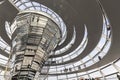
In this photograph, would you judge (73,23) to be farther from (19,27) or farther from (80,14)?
(19,27)

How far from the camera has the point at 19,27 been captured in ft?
45.9

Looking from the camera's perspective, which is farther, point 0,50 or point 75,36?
point 0,50

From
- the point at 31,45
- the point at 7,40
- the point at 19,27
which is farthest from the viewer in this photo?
the point at 7,40

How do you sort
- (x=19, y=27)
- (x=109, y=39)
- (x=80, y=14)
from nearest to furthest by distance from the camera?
(x=19, y=27), (x=80, y=14), (x=109, y=39)

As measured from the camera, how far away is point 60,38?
16.5m

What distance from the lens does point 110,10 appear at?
15.1 meters

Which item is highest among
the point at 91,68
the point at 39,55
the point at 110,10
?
the point at 110,10

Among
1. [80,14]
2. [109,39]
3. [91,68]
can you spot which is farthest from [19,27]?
[91,68]

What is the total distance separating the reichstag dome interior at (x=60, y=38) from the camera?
12.2 m

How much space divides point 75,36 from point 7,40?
742 cm

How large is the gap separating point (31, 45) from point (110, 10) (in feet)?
21.8

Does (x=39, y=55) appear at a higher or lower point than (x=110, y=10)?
lower

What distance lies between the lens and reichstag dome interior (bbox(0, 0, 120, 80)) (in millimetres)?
12188

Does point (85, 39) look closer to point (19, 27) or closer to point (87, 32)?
point (87, 32)
